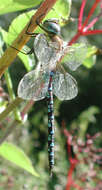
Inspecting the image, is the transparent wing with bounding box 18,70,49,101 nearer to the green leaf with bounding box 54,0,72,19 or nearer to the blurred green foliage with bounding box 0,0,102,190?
the blurred green foliage with bounding box 0,0,102,190

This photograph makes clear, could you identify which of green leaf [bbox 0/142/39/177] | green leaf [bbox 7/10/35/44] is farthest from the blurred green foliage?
green leaf [bbox 0/142/39/177]

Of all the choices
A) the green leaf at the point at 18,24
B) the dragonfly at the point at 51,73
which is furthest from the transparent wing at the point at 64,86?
the green leaf at the point at 18,24

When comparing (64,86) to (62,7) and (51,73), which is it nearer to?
(51,73)

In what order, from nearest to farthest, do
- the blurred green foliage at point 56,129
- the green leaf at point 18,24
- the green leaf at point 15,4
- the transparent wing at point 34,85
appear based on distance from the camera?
the green leaf at point 15,4
the green leaf at point 18,24
the transparent wing at point 34,85
the blurred green foliage at point 56,129

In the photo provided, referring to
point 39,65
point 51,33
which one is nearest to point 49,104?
point 39,65

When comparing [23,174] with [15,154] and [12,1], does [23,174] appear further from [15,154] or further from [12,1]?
[12,1]

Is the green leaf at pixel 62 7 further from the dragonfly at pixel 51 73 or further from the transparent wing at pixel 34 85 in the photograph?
the transparent wing at pixel 34 85
